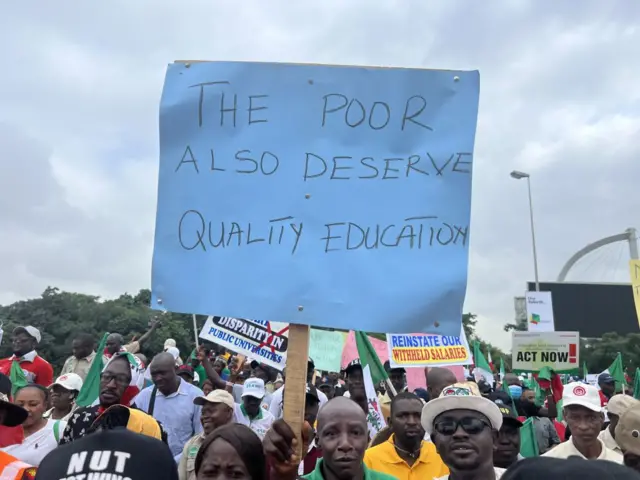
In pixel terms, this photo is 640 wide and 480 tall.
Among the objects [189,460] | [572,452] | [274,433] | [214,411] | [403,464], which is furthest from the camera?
[214,411]

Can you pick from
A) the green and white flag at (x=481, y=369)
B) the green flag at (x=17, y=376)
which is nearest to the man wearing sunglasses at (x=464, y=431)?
the green flag at (x=17, y=376)

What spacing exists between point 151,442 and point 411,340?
22.4ft

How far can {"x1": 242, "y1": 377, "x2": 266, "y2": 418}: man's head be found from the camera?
6211 mm

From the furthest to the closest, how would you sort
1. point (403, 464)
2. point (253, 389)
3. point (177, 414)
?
point (253, 389), point (177, 414), point (403, 464)

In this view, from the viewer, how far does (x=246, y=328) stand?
28.3ft

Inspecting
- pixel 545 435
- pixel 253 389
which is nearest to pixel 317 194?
pixel 253 389

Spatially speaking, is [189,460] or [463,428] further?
[189,460]

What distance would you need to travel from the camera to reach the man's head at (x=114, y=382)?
4863 mm

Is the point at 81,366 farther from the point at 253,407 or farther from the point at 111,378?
the point at 111,378

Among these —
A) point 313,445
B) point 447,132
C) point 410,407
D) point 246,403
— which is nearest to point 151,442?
point 447,132

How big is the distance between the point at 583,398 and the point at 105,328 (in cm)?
6182

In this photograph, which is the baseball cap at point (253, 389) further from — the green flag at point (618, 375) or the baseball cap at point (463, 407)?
the green flag at point (618, 375)

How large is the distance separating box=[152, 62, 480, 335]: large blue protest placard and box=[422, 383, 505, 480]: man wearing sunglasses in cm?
44

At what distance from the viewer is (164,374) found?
5.56 m
